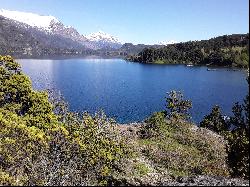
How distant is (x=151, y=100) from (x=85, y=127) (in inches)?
3810

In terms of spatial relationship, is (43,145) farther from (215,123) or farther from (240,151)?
(215,123)

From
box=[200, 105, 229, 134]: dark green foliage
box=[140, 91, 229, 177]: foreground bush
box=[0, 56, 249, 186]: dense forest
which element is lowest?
box=[200, 105, 229, 134]: dark green foliage

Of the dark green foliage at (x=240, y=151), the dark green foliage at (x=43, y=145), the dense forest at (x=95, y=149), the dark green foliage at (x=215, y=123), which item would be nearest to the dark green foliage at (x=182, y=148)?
the dense forest at (x=95, y=149)

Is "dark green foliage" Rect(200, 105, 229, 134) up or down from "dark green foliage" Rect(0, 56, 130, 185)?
down

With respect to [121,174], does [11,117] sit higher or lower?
higher

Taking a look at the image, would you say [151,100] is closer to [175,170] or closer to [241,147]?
[175,170]

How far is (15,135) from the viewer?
33.2 meters

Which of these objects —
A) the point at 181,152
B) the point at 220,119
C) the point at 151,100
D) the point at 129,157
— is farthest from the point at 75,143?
the point at 151,100

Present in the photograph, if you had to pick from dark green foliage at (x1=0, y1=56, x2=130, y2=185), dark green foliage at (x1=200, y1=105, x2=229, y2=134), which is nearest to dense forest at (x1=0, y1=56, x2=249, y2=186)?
dark green foliage at (x1=0, y1=56, x2=130, y2=185)

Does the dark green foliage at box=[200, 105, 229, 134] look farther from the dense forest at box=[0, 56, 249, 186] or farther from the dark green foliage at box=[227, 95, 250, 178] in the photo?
the dark green foliage at box=[227, 95, 250, 178]

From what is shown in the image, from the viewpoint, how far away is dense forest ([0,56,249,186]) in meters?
30.2

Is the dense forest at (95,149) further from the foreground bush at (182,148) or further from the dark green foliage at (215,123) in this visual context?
the dark green foliage at (215,123)

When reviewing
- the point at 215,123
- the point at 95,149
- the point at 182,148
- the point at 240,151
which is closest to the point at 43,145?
the point at 95,149

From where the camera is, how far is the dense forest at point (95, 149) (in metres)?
30.2
